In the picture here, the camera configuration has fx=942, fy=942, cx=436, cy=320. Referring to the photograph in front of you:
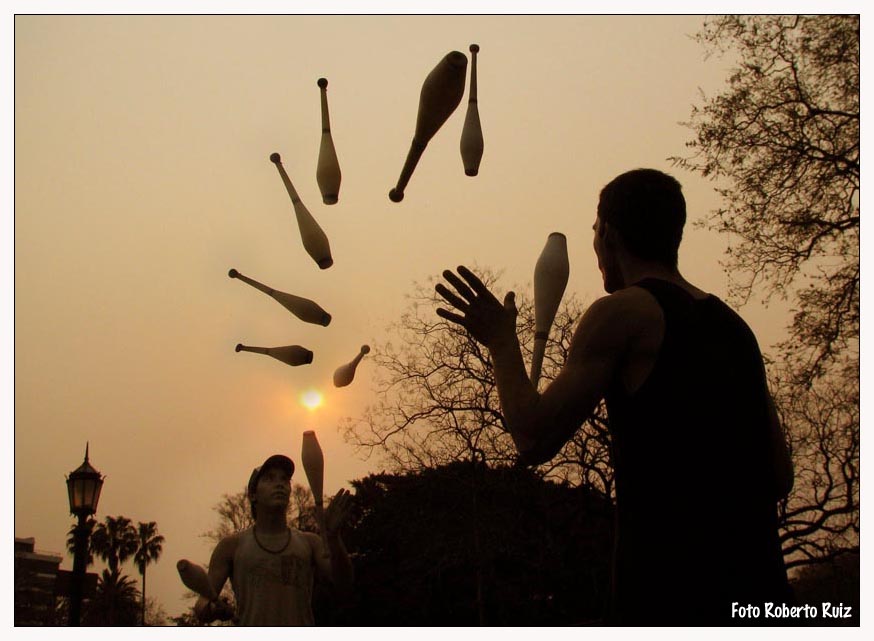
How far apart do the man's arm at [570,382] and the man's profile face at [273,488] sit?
4030 millimetres

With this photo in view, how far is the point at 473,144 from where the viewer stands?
358 cm

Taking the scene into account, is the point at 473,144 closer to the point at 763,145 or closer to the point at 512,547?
the point at 763,145

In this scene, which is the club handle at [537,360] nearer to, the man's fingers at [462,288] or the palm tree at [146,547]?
the man's fingers at [462,288]

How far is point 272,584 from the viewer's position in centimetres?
571

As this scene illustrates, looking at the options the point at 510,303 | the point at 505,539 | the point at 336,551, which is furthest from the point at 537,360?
the point at 505,539

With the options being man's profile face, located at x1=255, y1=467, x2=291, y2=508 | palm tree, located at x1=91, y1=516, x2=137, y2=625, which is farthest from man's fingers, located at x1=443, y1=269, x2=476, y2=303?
palm tree, located at x1=91, y1=516, x2=137, y2=625

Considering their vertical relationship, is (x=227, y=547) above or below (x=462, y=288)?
below

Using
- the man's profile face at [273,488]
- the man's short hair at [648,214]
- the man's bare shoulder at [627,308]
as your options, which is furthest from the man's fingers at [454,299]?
the man's profile face at [273,488]

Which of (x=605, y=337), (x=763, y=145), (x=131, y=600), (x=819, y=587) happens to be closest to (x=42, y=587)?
(x=131, y=600)

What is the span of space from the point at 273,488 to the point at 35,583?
41693mm

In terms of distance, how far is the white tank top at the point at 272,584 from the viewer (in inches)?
222

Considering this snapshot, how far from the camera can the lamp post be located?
1064 centimetres

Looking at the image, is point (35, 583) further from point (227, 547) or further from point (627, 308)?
point (627, 308)

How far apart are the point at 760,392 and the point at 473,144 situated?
1.65 metres
